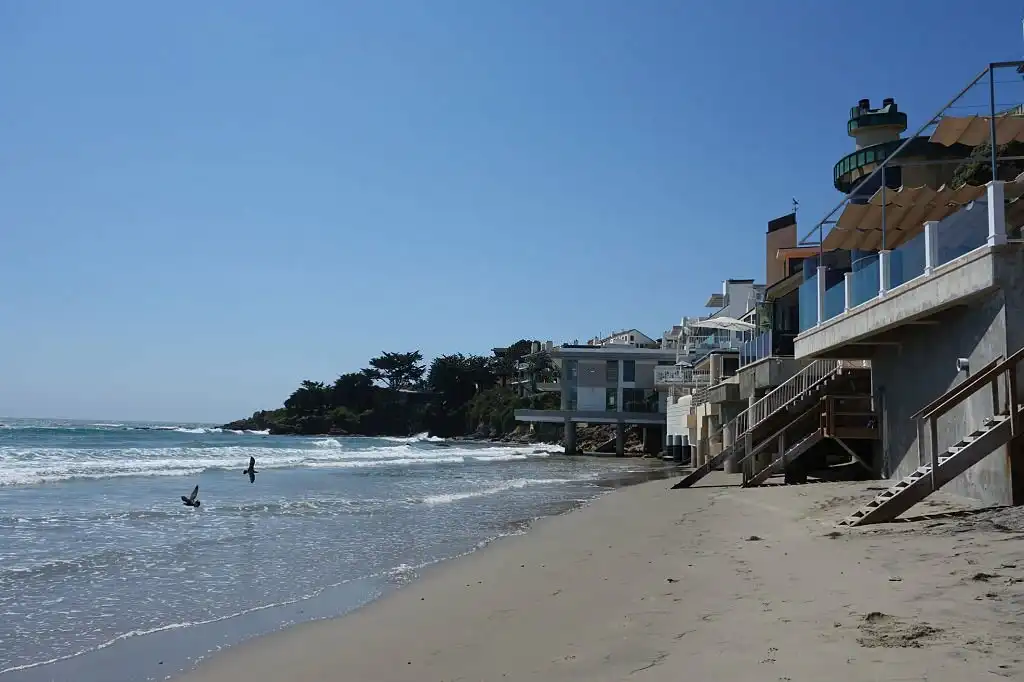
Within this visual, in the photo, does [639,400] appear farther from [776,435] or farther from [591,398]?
[776,435]

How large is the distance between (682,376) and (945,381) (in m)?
37.8

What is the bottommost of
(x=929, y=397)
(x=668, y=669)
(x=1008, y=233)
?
(x=668, y=669)

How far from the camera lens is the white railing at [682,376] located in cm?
4450

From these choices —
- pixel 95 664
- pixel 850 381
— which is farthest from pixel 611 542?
pixel 850 381

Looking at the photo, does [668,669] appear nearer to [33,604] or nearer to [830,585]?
[830,585]

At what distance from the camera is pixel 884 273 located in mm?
14578

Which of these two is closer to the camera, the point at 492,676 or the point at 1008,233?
the point at 492,676

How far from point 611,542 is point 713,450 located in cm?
1895

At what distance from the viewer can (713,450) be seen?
103 ft

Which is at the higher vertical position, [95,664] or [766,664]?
[766,664]

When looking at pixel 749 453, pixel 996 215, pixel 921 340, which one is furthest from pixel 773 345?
pixel 996 215

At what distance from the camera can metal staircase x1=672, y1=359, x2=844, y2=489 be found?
20453 millimetres

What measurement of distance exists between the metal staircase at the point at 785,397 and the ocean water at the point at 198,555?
3.67 metres

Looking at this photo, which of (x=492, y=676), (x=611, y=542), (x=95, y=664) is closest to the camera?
Answer: (x=492, y=676)
